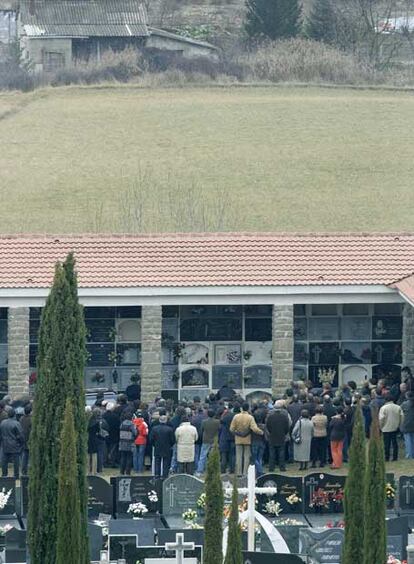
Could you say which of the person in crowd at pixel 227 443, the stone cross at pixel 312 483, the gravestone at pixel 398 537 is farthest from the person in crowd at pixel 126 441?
the gravestone at pixel 398 537

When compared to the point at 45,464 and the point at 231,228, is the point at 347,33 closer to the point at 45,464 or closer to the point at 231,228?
the point at 231,228

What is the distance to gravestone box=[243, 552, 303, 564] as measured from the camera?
2766cm

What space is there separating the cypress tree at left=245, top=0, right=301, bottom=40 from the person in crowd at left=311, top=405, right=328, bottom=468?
43655 mm

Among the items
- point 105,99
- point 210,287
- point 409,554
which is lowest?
point 409,554

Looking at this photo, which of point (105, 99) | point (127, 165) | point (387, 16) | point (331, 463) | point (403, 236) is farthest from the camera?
point (387, 16)

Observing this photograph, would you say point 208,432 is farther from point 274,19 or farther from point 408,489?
point 274,19

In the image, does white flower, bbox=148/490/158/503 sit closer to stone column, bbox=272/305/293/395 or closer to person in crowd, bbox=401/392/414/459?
person in crowd, bbox=401/392/414/459

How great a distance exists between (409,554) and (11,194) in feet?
99.2

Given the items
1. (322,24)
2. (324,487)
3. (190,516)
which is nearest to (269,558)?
(190,516)

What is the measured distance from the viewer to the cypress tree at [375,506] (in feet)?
85.6

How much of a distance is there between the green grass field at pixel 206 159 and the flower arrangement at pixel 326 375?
14820 millimetres

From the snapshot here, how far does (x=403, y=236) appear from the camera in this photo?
40625 mm

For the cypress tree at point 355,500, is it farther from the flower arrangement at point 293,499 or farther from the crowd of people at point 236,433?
the crowd of people at point 236,433

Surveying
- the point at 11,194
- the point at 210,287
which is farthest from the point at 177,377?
the point at 11,194
